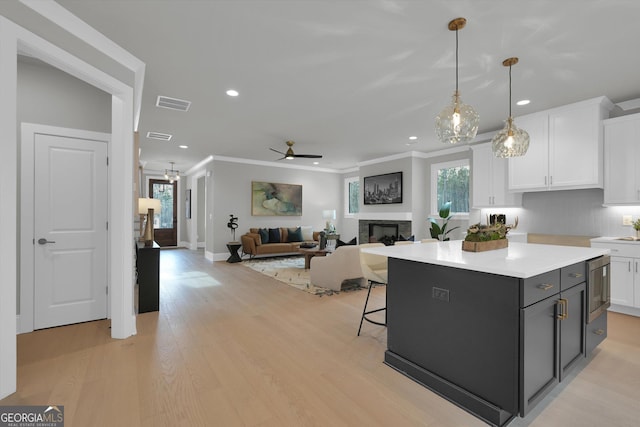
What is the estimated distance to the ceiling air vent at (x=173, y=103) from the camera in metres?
4.02

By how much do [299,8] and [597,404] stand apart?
339 cm

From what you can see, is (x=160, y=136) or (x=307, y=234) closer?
(x=160, y=136)

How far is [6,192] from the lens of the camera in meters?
1.93

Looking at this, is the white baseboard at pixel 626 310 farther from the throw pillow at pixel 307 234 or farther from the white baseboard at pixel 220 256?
the white baseboard at pixel 220 256

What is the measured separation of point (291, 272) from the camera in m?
6.23

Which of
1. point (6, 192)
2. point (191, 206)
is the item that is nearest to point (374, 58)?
point (6, 192)

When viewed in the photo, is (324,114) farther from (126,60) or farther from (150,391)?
(150,391)

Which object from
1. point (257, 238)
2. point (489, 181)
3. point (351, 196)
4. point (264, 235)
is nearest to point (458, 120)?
point (489, 181)

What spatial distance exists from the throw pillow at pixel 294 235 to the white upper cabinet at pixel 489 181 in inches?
185

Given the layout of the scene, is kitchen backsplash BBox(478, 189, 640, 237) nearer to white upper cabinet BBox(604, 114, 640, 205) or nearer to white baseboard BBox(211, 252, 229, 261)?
white upper cabinet BBox(604, 114, 640, 205)

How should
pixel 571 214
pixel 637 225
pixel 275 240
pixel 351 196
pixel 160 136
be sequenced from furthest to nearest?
pixel 351 196, pixel 275 240, pixel 160 136, pixel 571 214, pixel 637 225

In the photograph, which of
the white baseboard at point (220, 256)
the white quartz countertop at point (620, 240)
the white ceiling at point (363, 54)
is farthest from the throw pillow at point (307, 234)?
the white quartz countertop at point (620, 240)

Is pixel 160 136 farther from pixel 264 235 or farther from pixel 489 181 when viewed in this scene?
pixel 489 181

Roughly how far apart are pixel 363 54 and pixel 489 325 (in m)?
2.52
